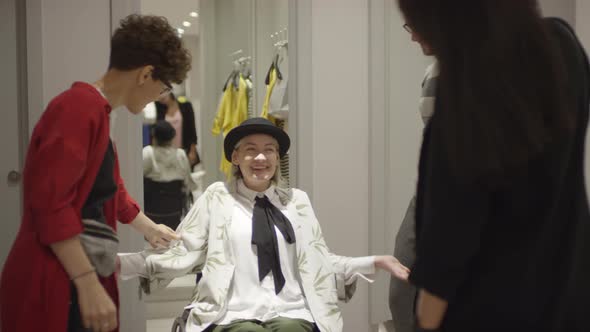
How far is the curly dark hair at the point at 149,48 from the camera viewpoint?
1.57 meters

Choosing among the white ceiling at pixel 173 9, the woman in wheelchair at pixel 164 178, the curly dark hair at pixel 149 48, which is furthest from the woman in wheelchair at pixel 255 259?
the white ceiling at pixel 173 9

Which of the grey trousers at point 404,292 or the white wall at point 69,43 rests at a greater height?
the white wall at point 69,43

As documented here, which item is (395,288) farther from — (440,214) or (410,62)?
(410,62)

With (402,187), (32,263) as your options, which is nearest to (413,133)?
(402,187)

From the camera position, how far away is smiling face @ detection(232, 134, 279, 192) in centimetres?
256

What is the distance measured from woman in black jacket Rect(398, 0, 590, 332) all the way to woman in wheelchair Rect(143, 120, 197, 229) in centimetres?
324

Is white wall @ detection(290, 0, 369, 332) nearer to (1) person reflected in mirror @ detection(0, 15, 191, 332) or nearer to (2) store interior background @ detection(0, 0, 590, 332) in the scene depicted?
(2) store interior background @ detection(0, 0, 590, 332)

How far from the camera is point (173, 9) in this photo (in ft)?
14.7

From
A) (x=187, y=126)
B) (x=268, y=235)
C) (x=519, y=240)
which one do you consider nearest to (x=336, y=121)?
(x=268, y=235)

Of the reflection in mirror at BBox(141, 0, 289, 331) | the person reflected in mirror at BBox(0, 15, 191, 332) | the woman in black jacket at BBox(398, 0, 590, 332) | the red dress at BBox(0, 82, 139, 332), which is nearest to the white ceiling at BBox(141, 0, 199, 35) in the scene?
the reflection in mirror at BBox(141, 0, 289, 331)

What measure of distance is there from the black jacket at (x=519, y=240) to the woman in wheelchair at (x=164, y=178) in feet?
10.7

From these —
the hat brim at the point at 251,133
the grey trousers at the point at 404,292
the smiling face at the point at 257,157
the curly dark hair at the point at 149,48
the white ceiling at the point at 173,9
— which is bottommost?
the grey trousers at the point at 404,292

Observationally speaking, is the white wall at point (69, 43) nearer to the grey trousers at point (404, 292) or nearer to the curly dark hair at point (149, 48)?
the curly dark hair at point (149, 48)

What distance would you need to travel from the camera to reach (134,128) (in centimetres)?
312
